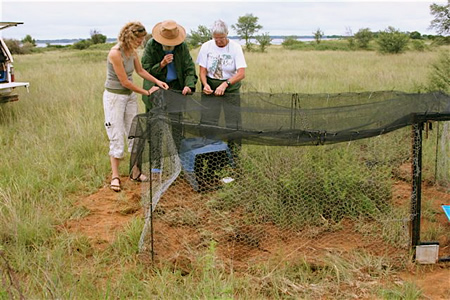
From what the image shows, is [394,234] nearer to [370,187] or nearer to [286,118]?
[370,187]

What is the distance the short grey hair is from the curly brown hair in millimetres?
738

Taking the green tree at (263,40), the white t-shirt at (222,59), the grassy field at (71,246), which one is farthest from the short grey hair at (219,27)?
the green tree at (263,40)

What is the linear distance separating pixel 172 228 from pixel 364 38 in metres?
29.3

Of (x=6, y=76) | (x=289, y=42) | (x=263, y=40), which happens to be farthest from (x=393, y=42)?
(x=289, y=42)

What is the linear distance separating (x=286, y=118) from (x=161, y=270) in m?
1.44

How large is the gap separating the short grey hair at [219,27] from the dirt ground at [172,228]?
1606 mm

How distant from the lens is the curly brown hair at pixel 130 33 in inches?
155

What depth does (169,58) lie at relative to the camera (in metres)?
4.36

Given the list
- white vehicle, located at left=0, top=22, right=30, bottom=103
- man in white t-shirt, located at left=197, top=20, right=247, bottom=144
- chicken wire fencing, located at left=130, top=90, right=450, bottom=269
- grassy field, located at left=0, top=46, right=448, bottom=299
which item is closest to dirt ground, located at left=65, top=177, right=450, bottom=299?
chicken wire fencing, located at left=130, top=90, right=450, bottom=269

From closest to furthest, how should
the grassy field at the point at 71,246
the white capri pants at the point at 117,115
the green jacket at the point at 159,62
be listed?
the grassy field at the point at 71,246, the white capri pants at the point at 117,115, the green jacket at the point at 159,62

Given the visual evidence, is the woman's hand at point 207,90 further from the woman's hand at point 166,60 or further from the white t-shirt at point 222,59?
the woman's hand at point 166,60

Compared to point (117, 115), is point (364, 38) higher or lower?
higher

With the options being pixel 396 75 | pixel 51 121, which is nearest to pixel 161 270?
pixel 51 121

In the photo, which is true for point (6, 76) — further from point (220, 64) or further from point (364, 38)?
point (364, 38)
